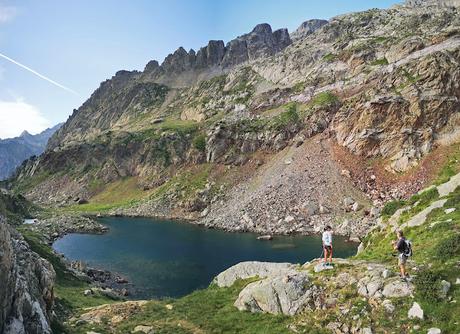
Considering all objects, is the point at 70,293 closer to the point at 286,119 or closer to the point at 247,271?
the point at 247,271

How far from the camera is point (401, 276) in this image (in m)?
22.0

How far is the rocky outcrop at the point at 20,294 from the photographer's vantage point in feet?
58.8

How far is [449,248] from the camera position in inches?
912

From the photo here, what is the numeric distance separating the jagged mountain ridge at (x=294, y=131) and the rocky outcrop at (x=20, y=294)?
67.6 m

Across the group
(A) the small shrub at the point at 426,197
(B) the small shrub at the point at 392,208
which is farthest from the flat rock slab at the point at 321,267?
(B) the small shrub at the point at 392,208

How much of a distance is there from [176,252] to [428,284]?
60.8 m

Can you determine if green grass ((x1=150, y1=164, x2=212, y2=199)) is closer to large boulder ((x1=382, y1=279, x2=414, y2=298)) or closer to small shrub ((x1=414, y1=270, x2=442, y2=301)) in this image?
large boulder ((x1=382, y1=279, x2=414, y2=298))

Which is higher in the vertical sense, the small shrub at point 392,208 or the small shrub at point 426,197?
the small shrub at point 426,197

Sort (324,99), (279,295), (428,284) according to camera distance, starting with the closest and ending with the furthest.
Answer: (428,284)
(279,295)
(324,99)

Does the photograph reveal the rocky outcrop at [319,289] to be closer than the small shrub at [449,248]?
Yes

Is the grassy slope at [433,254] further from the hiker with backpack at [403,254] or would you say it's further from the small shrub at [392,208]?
the small shrub at [392,208]

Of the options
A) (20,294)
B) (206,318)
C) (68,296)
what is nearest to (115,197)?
(68,296)

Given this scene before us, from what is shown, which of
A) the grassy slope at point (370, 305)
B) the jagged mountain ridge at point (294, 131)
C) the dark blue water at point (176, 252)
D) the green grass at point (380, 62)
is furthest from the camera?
the green grass at point (380, 62)

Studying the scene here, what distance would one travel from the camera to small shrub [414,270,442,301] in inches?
784
